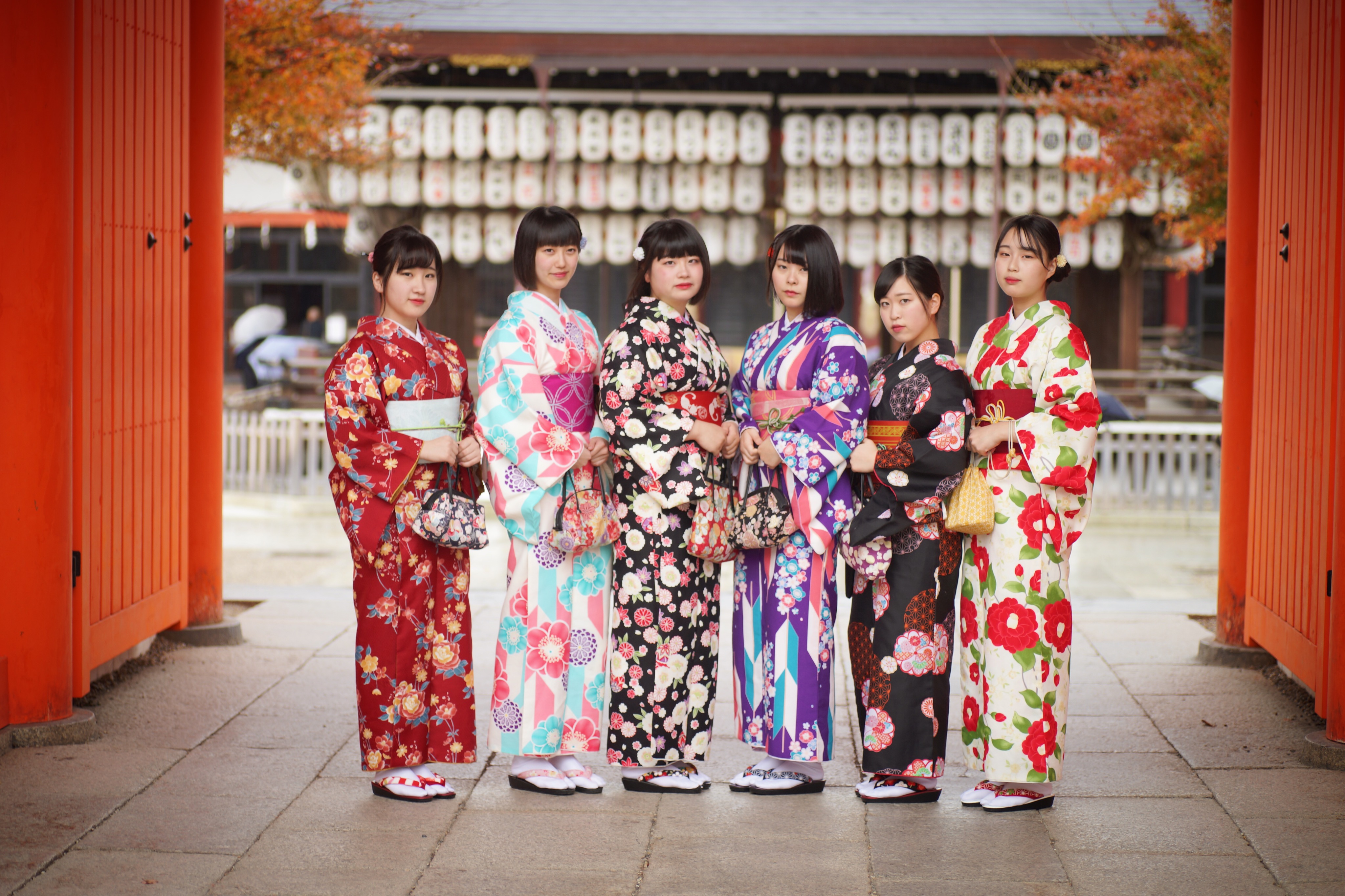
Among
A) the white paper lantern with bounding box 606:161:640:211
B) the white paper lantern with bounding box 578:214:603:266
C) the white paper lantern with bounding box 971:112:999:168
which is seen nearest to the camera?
the white paper lantern with bounding box 971:112:999:168

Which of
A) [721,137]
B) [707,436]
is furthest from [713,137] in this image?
[707,436]

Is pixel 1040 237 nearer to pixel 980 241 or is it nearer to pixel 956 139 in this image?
pixel 956 139

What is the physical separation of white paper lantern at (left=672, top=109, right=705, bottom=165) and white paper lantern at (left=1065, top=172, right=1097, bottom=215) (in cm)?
332

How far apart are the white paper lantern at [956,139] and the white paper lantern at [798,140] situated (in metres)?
1.17

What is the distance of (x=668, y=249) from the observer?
13.0 feet

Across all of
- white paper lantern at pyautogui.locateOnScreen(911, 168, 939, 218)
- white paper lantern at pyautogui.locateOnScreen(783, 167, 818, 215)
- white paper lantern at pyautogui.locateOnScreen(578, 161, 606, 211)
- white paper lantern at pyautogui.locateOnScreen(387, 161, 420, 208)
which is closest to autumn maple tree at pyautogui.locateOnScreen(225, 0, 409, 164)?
white paper lantern at pyautogui.locateOnScreen(387, 161, 420, 208)

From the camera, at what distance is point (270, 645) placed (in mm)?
5805

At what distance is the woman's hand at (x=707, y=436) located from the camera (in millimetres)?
3883

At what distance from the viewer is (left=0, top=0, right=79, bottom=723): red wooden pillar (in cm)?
415

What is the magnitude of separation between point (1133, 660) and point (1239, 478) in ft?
3.10

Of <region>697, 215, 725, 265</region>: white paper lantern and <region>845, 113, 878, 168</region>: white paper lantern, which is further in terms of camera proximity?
<region>697, 215, 725, 265</region>: white paper lantern

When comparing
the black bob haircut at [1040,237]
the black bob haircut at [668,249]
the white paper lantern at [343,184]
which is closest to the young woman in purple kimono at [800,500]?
the black bob haircut at [668,249]

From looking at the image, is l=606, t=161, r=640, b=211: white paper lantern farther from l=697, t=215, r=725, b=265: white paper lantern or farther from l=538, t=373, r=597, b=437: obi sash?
l=538, t=373, r=597, b=437: obi sash

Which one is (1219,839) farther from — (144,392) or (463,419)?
(144,392)
